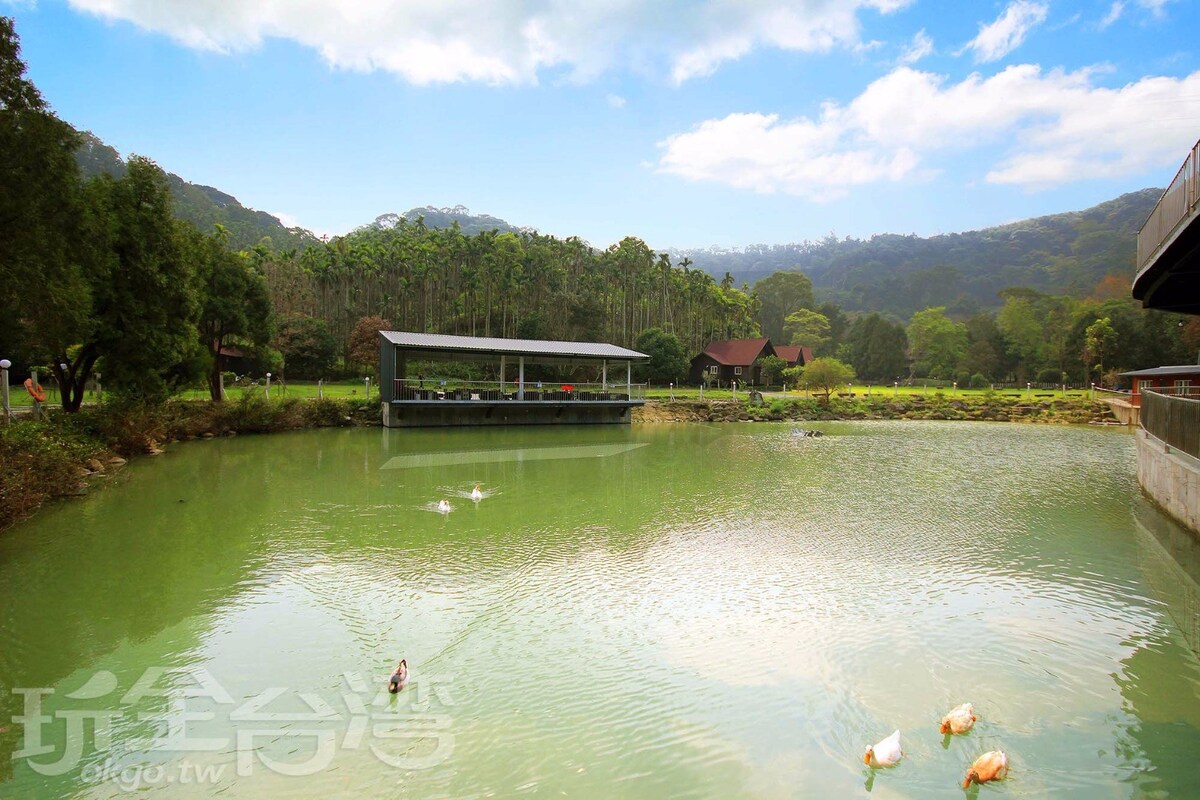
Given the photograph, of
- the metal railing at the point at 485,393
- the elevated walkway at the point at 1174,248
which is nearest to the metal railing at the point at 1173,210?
the elevated walkway at the point at 1174,248

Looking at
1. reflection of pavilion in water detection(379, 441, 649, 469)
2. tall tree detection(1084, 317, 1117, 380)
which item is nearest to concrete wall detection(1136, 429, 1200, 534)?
reflection of pavilion in water detection(379, 441, 649, 469)

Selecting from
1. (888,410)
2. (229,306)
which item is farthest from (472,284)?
(888,410)

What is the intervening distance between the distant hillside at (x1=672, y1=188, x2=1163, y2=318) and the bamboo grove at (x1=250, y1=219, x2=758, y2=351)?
78660 millimetres

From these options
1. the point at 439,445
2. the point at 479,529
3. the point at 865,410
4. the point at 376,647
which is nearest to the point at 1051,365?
the point at 865,410

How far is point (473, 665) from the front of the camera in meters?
5.79

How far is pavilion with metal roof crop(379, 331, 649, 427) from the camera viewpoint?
89.2 ft

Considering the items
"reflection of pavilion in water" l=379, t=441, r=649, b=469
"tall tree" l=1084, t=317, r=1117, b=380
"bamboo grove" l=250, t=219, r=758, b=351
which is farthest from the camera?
"bamboo grove" l=250, t=219, r=758, b=351

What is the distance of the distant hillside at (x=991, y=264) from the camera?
119931 millimetres

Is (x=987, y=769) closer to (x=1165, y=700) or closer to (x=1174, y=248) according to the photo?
(x=1165, y=700)

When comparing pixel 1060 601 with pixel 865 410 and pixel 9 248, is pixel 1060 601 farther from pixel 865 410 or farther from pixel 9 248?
pixel 865 410

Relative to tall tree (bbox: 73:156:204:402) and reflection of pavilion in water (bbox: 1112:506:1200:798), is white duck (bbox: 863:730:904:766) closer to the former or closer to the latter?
reflection of pavilion in water (bbox: 1112:506:1200:798)

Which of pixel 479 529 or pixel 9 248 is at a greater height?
pixel 9 248

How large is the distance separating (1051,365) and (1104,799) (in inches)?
2577

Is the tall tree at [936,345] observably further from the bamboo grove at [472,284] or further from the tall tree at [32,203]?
the tall tree at [32,203]
